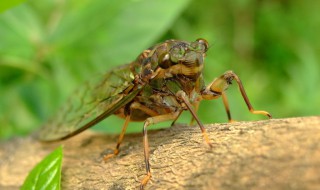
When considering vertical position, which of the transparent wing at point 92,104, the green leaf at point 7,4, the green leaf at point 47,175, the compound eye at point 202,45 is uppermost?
the green leaf at point 7,4

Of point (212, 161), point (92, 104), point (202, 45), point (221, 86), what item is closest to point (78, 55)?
point (92, 104)

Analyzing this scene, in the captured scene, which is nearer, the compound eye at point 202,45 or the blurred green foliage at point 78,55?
the compound eye at point 202,45

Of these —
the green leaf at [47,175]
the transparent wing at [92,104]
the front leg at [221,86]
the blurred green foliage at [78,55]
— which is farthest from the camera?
the blurred green foliage at [78,55]

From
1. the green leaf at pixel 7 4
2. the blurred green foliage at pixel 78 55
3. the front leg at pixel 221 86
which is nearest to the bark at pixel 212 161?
the front leg at pixel 221 86

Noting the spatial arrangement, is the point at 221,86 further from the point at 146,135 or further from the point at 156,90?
the point at 146,135

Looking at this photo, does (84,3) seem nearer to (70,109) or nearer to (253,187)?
(70,109)

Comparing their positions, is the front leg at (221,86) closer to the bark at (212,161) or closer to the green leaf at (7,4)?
the bark at (212,161)

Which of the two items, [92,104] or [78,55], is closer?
[92,104]
